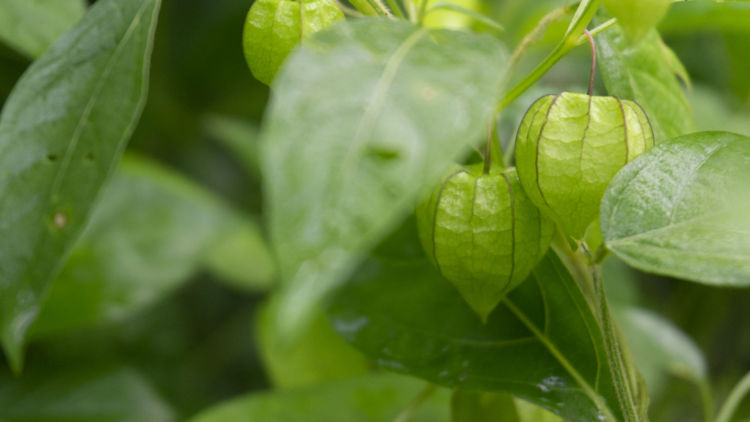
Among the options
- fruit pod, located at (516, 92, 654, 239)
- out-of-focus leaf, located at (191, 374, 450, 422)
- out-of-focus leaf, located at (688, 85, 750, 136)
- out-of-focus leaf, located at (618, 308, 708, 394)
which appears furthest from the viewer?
out-of-focus leaf, located at (688, 85, 750, 136)

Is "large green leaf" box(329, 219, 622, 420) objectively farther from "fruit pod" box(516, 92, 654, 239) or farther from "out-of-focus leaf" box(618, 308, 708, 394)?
"out-of-focus leaf" box(618, 308, 708, 394)

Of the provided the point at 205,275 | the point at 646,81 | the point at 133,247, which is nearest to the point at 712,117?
the point at 646,81

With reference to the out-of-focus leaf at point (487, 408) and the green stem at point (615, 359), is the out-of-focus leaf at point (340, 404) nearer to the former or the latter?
the out-of-focus leaf at point (487, 408)

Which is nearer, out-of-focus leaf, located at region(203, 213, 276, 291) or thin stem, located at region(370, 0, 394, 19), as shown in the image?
thin stem, located at region(370, 0, 394, 19)

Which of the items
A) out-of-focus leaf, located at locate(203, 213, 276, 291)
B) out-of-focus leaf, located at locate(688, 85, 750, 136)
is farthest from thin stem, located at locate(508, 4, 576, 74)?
out-of-focus leaf, located at locate(203, 213, 276, 291)

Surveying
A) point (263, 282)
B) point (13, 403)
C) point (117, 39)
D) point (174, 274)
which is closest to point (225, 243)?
point (263, 282)

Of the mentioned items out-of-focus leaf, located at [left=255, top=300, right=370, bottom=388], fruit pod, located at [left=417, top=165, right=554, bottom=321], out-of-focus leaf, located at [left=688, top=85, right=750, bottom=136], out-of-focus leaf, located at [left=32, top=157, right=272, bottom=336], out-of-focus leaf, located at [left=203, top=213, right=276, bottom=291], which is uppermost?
fruit pod, located at [left=417, top=165, right=554, bottom=321]

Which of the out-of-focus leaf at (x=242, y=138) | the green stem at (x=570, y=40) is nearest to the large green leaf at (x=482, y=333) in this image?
the green stem at (x=570, y=40)
